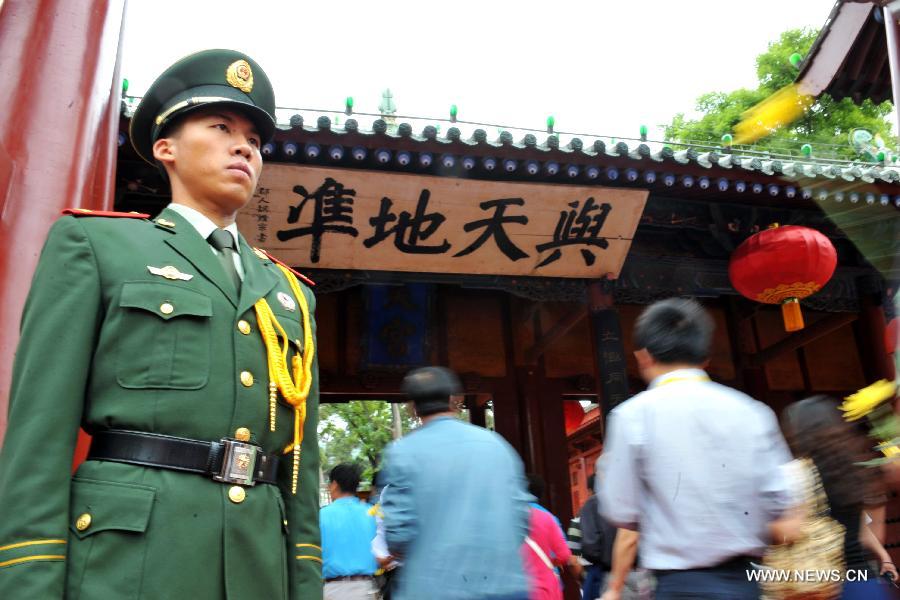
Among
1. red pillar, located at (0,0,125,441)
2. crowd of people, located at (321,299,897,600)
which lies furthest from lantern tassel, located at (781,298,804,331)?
red pillar, located at (0,0,125,441)

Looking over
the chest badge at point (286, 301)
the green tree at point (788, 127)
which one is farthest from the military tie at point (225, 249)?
the green tree at point (788, 127)

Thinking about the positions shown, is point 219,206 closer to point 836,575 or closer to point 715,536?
point 715,536

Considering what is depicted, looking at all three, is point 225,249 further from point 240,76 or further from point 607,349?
point 607,349

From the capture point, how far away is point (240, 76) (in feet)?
6.47

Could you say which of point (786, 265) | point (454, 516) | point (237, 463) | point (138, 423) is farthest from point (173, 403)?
point (786, 265)

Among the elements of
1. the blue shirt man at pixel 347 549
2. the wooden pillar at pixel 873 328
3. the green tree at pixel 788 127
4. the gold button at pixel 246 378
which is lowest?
the blue shirt man at pixel 347 549

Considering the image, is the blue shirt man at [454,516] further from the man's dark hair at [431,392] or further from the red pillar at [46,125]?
the red pillar at [46,125]

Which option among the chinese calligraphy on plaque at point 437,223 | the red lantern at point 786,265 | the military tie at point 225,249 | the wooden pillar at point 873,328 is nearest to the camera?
the military tie at point 225,249

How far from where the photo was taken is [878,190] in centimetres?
573

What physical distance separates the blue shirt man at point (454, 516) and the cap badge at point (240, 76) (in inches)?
53.4

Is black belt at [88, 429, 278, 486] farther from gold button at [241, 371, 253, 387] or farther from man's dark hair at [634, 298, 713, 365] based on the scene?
man's dark hair at [634, 298, 713, 365]

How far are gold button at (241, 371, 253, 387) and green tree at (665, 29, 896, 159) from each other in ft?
48.3

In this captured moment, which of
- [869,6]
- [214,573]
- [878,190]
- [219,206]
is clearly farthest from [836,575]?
[869,6]

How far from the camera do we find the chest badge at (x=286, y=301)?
6.19 feet
